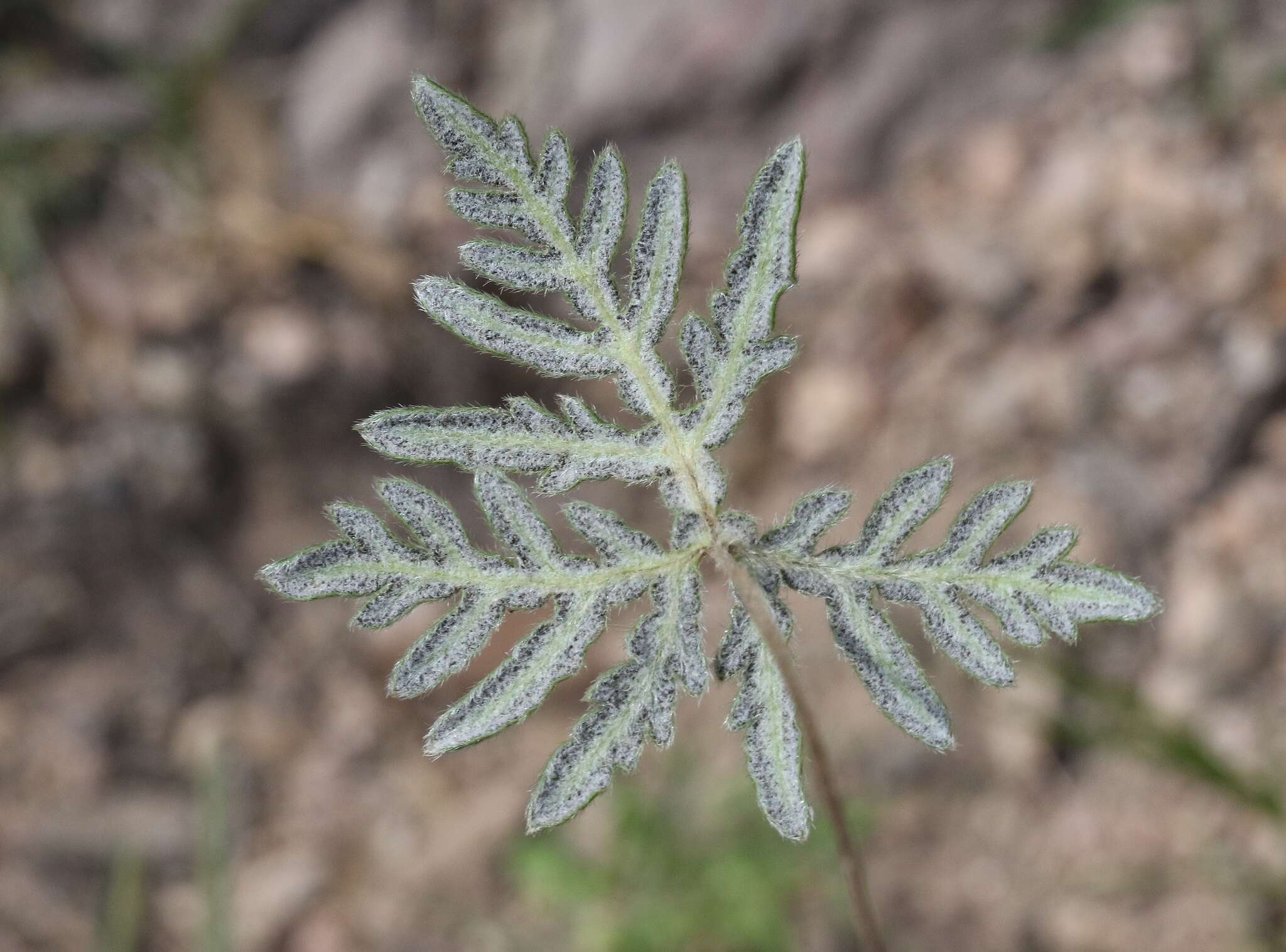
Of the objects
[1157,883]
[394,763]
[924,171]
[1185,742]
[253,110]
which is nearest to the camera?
[1185,742]

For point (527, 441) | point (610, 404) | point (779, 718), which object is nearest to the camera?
point (779, 718)

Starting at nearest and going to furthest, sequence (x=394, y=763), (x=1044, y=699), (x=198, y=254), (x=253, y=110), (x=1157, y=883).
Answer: (x=1157, y=883) < (x=1044, y=699) < (x=394, y=763) < (x=198, y=254) < (x=253, y=110)

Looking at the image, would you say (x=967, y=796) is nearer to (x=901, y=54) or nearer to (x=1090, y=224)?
(x=1090, y=224)

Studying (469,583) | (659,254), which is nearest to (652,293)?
(659,254)

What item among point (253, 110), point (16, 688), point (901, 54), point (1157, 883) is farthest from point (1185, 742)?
point (253, 110)

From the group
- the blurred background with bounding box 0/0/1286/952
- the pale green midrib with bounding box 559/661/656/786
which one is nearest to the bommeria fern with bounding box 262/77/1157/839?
the pale green midrib with bounding box 559/661/656/786

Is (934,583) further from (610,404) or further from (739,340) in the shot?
(610,404)

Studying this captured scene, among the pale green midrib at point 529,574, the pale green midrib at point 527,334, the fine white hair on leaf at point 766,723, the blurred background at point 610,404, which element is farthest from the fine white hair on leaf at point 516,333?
the blurred background at point 610,404
